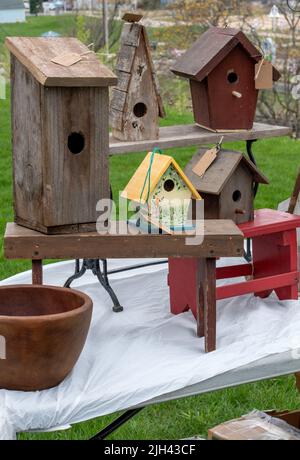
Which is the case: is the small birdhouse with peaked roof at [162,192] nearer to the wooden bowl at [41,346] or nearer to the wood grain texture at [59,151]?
the wood grain texture at [59,151]

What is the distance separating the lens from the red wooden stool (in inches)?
82.9

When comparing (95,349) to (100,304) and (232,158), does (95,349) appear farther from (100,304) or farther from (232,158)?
(232,158)

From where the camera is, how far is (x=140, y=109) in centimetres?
246

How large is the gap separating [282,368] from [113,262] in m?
1.02

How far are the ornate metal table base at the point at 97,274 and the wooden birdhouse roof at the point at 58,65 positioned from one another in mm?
624

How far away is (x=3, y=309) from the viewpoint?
1.83m

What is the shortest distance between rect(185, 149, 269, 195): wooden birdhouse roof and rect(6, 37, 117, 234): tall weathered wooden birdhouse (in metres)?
0.37

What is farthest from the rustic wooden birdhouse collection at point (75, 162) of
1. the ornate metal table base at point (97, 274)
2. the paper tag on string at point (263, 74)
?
the paper tag on string at point (263, 74)

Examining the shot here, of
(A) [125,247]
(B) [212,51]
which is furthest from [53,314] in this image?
(B) [212,51]

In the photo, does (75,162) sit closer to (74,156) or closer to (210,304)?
(74,156)

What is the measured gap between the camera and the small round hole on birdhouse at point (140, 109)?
2.44 m

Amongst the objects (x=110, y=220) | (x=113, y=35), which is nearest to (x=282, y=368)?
(x=110, y=220)

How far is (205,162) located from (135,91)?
374mm

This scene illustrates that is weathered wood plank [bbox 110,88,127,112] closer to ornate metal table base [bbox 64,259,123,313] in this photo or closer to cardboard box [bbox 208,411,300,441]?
ornate metal table base [bbox 64,259,123,313]
